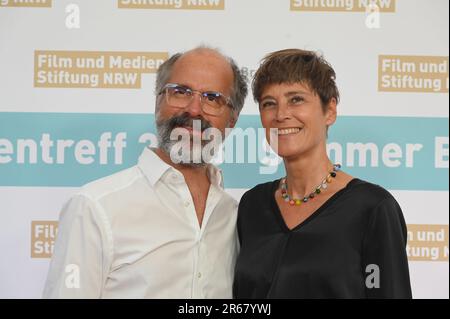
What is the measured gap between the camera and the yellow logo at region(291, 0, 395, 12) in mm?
2008

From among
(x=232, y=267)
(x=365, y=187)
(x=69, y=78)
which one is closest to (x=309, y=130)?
(x=365, y=187)

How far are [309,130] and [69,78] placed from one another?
3.42 ft

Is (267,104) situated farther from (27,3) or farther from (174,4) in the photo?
(27,3)

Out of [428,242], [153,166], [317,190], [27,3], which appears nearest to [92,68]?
[27,3]

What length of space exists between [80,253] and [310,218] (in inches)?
25.1

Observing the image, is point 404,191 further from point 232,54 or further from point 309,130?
point 232,54

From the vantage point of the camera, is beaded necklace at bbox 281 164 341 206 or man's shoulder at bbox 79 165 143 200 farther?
beaded necklace at bbox 281 164 341 206

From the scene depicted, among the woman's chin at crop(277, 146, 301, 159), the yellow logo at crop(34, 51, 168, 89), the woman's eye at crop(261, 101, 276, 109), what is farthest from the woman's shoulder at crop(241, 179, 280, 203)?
the yellow logo at crop(34, 51, 168, 89)

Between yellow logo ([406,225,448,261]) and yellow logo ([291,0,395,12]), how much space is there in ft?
2.94

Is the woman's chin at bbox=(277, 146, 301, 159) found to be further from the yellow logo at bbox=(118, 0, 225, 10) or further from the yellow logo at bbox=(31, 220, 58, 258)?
the yellow logo at bbox=(31, 220, 58, 258)

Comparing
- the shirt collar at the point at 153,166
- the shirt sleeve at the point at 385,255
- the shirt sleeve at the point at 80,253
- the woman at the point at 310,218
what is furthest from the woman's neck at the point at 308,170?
the shirt sleeve at the point at 80,253

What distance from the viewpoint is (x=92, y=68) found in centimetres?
200

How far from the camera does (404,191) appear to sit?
2.02 metres

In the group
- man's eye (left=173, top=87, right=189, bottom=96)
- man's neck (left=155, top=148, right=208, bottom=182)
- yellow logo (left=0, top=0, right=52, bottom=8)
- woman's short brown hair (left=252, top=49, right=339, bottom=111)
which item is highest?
yellow logo (left=0, top=0, right=52, bottom=8)
